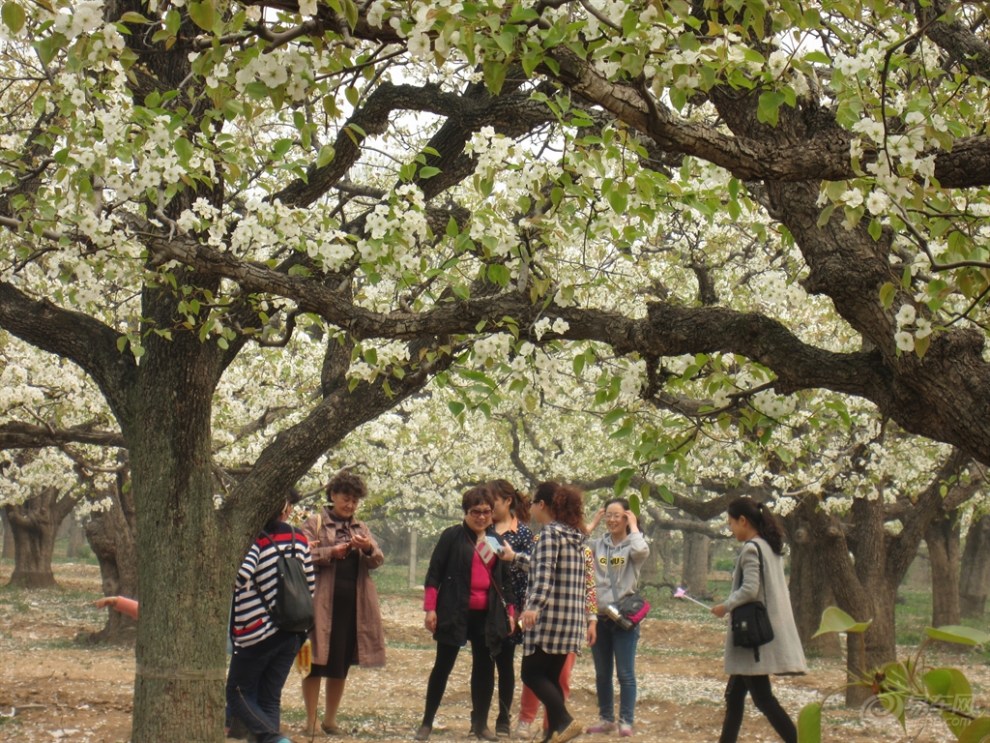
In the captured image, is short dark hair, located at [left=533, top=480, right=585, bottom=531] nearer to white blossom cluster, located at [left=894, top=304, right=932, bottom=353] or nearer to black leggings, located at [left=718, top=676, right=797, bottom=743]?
black leggings, located at [left=718, top=676, right=797, bottom=743]

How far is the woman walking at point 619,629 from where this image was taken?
9641mm

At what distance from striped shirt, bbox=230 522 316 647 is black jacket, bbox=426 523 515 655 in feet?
3.93

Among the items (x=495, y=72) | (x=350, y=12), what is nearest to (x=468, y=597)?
(x=495, y=72)

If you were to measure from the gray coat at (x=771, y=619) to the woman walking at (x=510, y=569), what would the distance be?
6.04ft

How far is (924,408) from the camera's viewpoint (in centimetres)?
447

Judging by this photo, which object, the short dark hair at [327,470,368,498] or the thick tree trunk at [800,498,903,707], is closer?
the short dark hair at [327,470,368,498]

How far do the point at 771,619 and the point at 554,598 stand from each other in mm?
1515

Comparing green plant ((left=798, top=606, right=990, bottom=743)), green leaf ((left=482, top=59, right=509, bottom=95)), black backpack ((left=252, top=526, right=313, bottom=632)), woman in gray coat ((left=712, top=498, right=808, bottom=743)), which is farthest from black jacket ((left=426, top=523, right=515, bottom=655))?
green plant ((left=798, top=606, right=990, bottom=743))

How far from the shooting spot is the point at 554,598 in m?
8.03

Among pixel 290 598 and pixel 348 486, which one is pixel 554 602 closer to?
pixel 290 598

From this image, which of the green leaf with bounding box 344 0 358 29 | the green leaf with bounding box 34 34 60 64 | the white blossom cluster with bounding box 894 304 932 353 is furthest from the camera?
the white blossom cluster with bounding box 894 304 932 353

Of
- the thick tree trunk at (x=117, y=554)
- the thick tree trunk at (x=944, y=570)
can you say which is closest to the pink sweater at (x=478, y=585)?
the thick tree trunk at (x=117, y=554)

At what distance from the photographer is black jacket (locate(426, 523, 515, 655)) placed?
893 centimetres

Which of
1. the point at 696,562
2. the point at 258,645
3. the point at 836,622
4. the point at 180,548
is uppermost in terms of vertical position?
the point at 836,622
